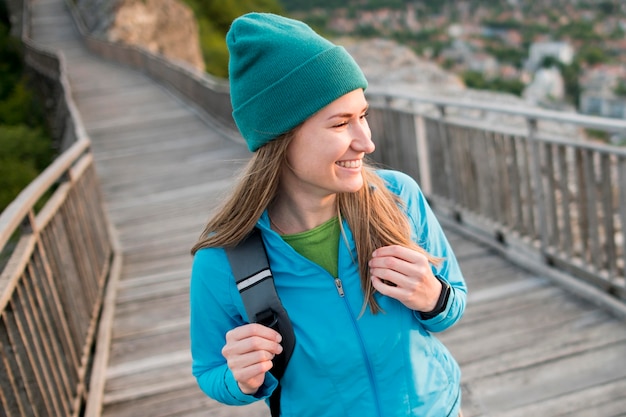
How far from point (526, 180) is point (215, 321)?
3.70 m

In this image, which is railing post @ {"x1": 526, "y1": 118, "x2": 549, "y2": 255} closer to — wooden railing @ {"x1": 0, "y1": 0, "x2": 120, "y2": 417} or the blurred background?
the blurred background

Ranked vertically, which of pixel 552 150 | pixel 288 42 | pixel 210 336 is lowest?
pixel 552 150

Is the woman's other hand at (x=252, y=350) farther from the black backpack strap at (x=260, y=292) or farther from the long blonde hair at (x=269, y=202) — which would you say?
the long blonde hair at (x=269, y=202)

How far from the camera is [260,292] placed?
153 cm

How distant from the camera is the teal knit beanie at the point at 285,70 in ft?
4.99

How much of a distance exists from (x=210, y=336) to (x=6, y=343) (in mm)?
1621

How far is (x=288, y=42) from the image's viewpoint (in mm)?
1530

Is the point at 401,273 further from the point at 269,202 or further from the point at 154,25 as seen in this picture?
the point at 154,25

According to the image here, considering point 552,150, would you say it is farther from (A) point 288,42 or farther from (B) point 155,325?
(A) point 288,42

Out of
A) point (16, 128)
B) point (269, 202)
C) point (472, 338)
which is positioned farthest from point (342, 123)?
point (16, 128)

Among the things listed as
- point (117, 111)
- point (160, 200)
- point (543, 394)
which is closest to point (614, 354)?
point (543, 394)

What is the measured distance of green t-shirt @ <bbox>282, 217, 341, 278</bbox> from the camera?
165 centimetres

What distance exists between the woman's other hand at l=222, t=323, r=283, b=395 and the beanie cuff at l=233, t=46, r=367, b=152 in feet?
1.52

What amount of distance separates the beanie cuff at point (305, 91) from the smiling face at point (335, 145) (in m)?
0.03
